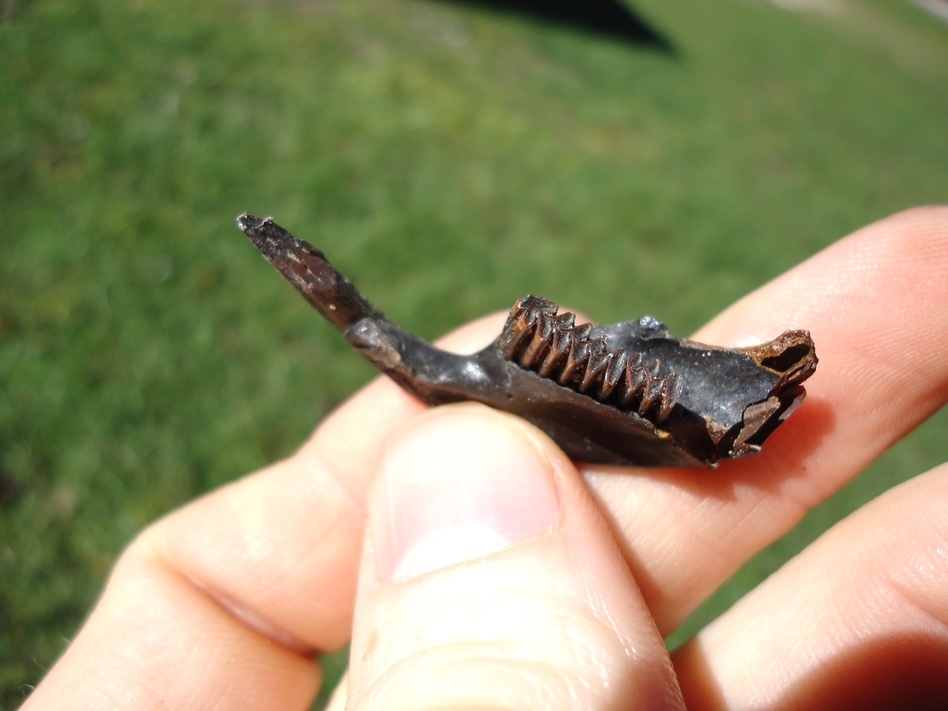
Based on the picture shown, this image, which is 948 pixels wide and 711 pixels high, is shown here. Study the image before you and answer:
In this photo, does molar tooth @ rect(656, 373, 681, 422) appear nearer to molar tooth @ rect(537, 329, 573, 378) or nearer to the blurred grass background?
molar tooth @ rect(537, 329, 573, 378)

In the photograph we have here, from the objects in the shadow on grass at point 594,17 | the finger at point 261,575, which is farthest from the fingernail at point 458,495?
the shadow on grass at point 594,17

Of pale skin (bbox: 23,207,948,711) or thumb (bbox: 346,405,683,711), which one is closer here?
thumb (bbox: 346,405,683,711)

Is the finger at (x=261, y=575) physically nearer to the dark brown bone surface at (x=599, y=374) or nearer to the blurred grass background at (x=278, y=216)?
the dark brown bone surface at (x=599, y=374)

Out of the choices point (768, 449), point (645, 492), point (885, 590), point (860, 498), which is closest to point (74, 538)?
point (645, 492)

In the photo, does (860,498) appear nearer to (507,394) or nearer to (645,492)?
(645,492)

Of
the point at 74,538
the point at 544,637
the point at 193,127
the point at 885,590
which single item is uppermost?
the point at 885,590

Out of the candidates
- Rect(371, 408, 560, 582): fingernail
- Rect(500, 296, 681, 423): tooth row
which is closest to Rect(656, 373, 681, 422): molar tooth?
Rect(500, 296, 681, 423): tooth row
